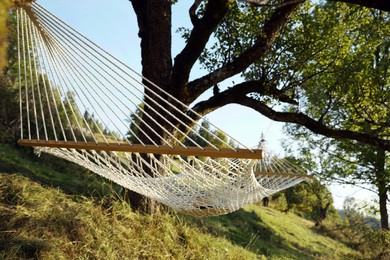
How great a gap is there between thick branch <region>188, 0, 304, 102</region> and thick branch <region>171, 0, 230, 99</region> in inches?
6.1

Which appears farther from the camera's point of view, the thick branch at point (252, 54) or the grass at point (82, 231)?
the thick branch at point (252, 54)

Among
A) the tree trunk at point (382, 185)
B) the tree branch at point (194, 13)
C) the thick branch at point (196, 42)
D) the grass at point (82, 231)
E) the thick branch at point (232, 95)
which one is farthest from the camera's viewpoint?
the tree trunk at point (382, 185)

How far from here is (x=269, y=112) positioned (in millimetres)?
3895

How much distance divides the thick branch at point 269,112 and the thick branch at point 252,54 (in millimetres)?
220

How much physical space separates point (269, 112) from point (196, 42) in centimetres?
116

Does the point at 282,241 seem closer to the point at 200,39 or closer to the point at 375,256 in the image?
the point at 375,256

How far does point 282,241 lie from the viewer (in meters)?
5.82

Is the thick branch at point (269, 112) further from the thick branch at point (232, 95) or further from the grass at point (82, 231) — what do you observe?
the grass at point (82, 231)

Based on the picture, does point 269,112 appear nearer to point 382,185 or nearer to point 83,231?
point 83,231

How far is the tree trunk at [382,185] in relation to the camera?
6.88 m

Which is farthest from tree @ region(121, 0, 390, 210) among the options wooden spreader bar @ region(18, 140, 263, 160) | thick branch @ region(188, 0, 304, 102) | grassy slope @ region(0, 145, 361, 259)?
wooden spreader bar @ region(18, 140, 263, 160)

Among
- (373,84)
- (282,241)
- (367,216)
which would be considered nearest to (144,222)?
(282,241)

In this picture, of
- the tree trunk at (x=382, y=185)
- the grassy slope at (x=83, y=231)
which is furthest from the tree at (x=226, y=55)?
the tree trunk at (x=382, y=185)

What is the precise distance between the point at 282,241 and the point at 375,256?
1.64 m
